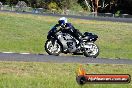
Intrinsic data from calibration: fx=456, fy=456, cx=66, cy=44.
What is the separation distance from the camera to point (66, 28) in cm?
2062

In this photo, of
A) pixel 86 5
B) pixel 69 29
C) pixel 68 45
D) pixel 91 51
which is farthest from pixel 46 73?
pixel 86 5

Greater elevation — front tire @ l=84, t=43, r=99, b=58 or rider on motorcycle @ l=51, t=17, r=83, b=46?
rider on motorcycle @ l=51, t=17, r=83, b=46

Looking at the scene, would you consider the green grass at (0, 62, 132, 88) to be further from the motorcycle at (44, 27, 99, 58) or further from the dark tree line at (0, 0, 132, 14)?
the dark tree line at (0, 0, 132, 14)

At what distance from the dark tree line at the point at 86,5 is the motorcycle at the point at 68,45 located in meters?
62.3

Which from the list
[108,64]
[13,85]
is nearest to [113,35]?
[108,64]

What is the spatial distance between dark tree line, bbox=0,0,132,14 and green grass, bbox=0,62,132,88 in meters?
67.1

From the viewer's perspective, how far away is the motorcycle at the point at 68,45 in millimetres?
20750

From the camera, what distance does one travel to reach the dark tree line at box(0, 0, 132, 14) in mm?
85650

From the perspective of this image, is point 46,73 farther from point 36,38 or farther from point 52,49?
point 36,38

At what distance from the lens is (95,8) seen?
9212 centimetres

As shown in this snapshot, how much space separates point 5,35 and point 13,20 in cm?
1143

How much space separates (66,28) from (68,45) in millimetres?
907

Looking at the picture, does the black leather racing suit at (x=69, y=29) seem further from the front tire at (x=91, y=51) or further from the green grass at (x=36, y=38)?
the green grass at (x=36, y=38)

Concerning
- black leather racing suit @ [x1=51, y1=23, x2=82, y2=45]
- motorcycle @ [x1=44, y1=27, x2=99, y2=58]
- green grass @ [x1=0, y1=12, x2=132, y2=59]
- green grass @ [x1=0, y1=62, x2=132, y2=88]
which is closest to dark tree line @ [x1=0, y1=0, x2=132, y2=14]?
green grass @ [x1=0, y1=12, x2=132, y2=59]
